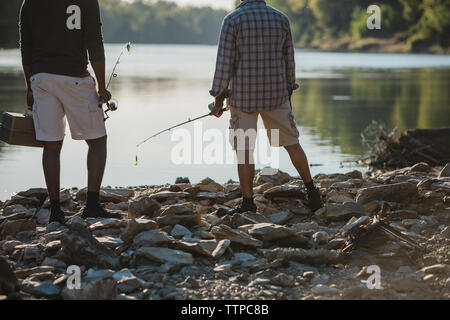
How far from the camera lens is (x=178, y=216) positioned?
5445mm

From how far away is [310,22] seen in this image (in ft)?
389

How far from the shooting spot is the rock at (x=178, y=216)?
5.45 metres

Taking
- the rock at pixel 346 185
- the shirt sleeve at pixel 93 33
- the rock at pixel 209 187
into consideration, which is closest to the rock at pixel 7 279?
the shirt sleeve at pixel 93 33

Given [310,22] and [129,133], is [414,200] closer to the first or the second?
[129,133]

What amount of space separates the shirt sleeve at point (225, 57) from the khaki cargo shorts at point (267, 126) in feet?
0.82

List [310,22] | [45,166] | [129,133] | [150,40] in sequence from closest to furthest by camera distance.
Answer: [45,166] → [129,133] → [310,22] → [150,40]

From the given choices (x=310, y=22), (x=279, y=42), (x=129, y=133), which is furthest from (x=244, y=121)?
(x=310, y=22)

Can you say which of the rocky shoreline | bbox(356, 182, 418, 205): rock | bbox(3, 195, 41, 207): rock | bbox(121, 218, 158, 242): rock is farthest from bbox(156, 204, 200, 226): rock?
bbox(3, 195, 41, 207): rock

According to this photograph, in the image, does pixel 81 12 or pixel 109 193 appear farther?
pixel 109 193

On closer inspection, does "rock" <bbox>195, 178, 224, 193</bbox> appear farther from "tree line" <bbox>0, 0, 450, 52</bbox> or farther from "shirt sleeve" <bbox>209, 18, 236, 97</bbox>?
"tree line" <bbox>0, 0, 450, 52</bbox>

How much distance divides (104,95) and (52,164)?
63cm

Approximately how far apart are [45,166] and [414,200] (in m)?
2.95

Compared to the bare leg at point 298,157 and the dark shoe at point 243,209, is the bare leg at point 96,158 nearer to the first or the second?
the dark shoe at point 243,209

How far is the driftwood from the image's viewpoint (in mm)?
10094
